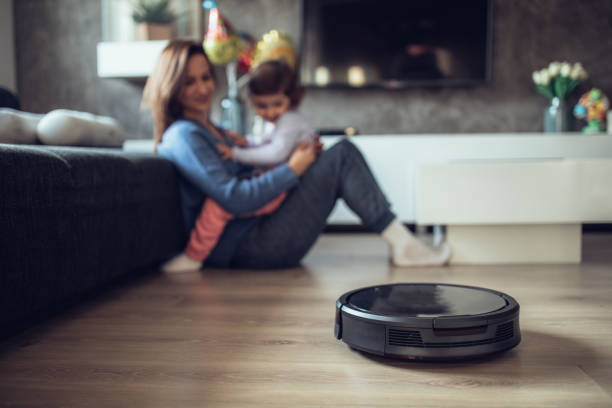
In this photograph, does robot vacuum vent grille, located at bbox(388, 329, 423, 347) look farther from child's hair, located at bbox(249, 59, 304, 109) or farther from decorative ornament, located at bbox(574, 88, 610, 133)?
decorative ornament, located at bbox(574, 88, 610, 133)

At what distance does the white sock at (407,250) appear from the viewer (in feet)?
5.99

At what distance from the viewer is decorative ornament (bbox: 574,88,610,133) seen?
9.78 feet

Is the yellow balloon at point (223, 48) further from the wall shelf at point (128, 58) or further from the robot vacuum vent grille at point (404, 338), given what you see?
the robot vacuum vent grille at point (404, 338)

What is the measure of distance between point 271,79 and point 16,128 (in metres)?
0.83

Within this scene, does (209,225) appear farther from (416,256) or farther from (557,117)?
(557,117)

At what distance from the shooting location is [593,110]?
118 inches

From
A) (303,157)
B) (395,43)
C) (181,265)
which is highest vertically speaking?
(395,43)

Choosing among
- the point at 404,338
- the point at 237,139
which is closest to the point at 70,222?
the point at 404,338

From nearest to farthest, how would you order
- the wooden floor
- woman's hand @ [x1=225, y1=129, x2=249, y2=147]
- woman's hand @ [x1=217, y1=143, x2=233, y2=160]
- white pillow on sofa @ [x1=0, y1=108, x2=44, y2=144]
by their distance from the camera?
the wooden floor, white pillow on sofa @ [x1=0, y1=108, x2=44, y2=144], woman's hand @ [x1=217, y1=143, x2=233, y2=160], woman's hand @ [x1=225, y1=129, x2=249, y2=147]

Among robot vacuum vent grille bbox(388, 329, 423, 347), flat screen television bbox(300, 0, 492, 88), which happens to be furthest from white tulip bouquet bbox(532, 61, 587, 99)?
robot vacuum vent grille bbox(388, 329, 423, 347)

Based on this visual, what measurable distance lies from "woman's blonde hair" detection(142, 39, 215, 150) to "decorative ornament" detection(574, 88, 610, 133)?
2.29 meters

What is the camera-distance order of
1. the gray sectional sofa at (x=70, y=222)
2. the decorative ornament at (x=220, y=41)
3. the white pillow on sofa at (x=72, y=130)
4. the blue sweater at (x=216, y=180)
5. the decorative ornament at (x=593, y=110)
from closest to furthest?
the gray sectional sofa at (x=70, y=222) < the white pillow on sofa at (x=72, y=130) < the blue sweater at (x=216, y=180) < the decorative ornament at (x=220, y=41) < the decorative ornament at (x=593, y=110)

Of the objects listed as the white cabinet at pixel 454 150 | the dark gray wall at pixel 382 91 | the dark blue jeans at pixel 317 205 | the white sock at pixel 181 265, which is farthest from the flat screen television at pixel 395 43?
the white sock at pixel 181 265

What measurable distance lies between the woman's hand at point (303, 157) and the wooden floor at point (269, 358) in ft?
1.26
